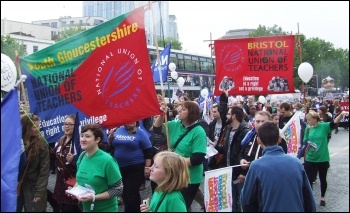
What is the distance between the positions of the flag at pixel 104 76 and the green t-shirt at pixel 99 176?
0.83 metres

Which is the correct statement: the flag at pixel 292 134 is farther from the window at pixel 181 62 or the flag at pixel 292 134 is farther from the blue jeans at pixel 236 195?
the window at pixel 181 62

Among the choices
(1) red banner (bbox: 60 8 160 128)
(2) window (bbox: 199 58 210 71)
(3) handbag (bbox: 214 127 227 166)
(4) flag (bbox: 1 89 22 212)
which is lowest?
(3) handbag (bbox: 214 127 227 166)

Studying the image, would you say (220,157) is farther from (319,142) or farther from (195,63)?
(195,63)

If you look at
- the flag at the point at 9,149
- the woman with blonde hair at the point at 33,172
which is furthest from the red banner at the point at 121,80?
the flag at the point at 9,149

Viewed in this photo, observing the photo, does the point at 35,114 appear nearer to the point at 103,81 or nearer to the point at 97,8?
the point at 103,81

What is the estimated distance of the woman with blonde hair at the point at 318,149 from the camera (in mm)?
7016

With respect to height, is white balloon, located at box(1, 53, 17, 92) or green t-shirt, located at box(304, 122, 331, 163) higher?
white balloon, located at box(1, 53, 17, 92)

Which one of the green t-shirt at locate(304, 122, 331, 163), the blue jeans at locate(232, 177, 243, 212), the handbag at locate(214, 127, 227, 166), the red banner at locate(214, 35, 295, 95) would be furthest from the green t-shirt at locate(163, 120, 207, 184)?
the red banner at locate(214, 35, 295, 95)

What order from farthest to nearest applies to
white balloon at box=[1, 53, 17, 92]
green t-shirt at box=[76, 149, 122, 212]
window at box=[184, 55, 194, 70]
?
window at box=[184, 55, 194, 70] < white balloon at box=[1, 53, 17, 92] < green t-shirt at box=[76, 149, 122, 212]

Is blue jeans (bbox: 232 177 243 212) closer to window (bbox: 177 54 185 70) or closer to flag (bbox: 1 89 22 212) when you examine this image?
flag (bbox: 1 89 22 212)

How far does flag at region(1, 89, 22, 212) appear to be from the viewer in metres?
2.79

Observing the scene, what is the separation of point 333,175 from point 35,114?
578cm

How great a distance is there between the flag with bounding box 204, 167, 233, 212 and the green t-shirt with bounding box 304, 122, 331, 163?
322cm

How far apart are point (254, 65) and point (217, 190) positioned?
15.2ft
